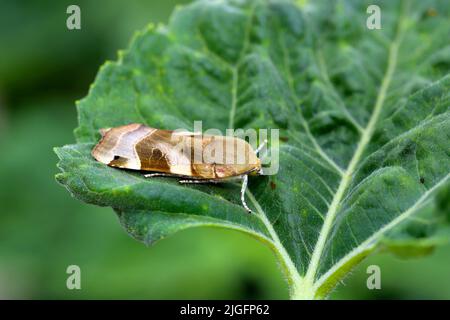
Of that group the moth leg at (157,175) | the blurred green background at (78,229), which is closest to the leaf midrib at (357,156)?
the moth leg at (157,175)

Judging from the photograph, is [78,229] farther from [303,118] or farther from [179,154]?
[303,118]

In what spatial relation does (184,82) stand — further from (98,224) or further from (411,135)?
(98,224)

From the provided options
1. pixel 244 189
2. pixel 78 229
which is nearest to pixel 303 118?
pixel 244 189

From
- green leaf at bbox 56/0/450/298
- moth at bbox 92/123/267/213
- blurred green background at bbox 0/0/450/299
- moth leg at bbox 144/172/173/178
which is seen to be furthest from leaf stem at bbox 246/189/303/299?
blurred green background at bbox 0/0/450/299

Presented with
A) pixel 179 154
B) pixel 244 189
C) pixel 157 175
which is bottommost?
pixel 244 189
